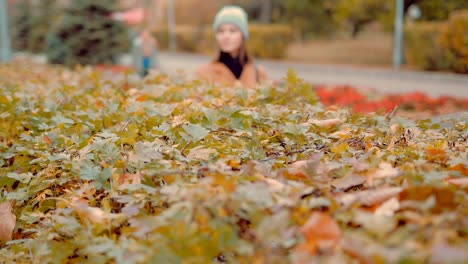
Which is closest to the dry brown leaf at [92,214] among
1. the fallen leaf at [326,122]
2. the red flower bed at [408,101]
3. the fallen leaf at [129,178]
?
the fallen leaf at [129,178]

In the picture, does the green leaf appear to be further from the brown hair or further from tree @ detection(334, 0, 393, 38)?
tree @ detection(334, 0, 393, 38)

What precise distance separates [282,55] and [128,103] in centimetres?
2910

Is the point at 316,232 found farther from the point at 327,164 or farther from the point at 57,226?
the point at 57,226

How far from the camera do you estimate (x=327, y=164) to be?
1935 millimetres

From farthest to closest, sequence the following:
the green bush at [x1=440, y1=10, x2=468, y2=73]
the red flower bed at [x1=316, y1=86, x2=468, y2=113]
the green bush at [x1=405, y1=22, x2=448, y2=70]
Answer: the green bush at [x1=405, y1=22, x2=448, y2=70]
the green bush at [x1=440, y1=10, x2=468, y2=73]
the red flower bed at [x1=316, y1=86, x2=468, y2=113]

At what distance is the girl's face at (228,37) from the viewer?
22.2 feet

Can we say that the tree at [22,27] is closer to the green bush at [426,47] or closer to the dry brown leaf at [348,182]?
the green bush at [426,47]

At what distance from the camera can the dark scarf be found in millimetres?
6855

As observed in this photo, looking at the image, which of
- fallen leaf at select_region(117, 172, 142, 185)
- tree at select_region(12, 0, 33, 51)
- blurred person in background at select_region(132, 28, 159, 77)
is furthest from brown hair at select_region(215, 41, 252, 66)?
tree at select_region(12, 0, 33, 51)

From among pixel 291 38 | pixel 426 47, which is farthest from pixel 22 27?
pixel 426 47

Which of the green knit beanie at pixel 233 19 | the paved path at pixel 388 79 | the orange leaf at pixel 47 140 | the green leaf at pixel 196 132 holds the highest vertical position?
the green knit beanie at pixel 233 19

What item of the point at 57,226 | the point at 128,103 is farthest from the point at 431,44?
the point at 57,226

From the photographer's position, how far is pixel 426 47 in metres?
23.0

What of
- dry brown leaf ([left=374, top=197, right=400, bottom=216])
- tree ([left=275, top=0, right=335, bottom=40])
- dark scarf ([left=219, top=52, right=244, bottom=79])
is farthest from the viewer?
tree ([left=275, top=0, right=335, bottom=40])
